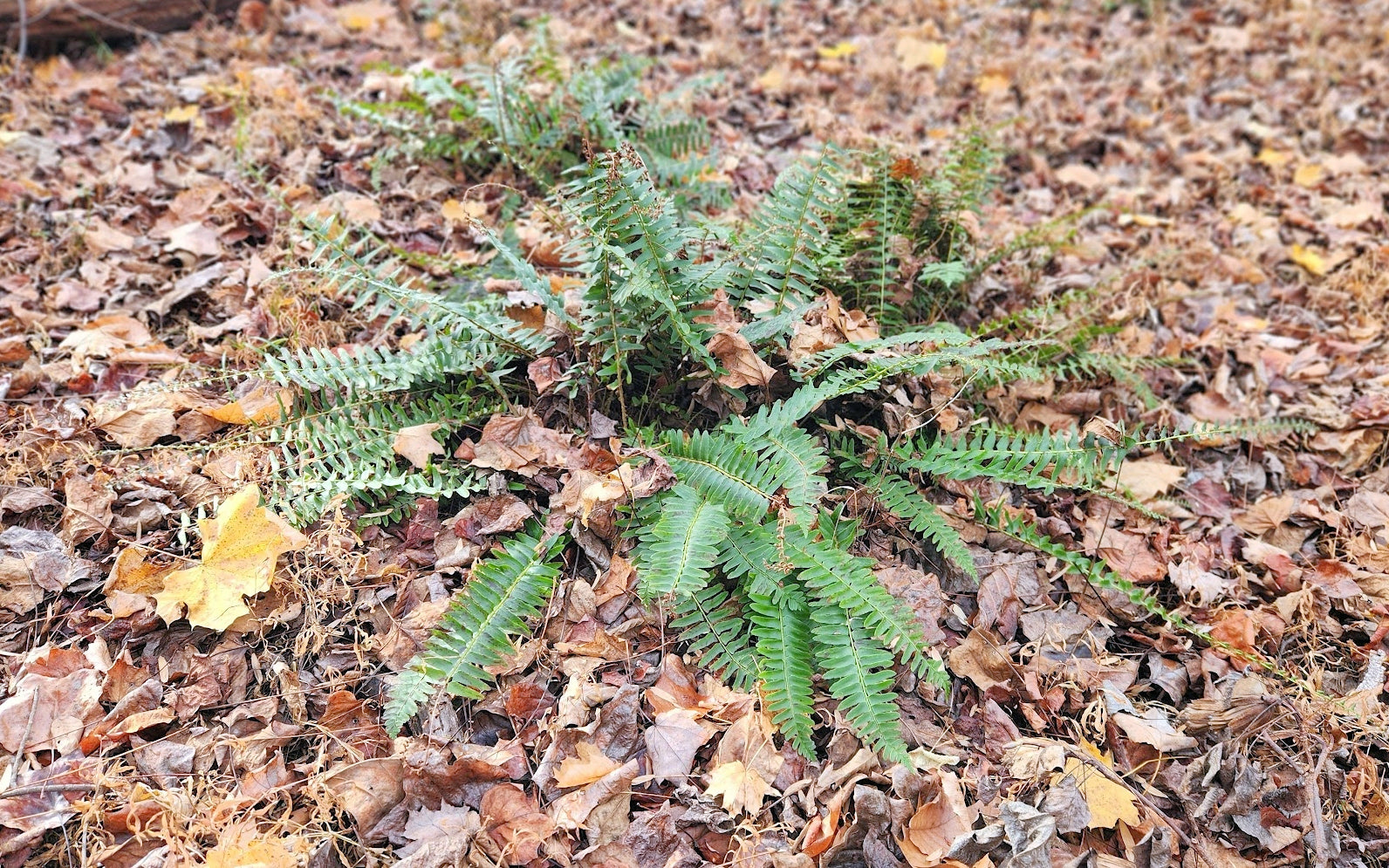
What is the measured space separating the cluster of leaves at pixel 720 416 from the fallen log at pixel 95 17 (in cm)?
304

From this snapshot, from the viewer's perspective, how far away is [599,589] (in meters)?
2.56

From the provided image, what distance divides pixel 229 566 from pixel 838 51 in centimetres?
466

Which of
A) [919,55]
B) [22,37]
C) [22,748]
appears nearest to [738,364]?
[22,748]

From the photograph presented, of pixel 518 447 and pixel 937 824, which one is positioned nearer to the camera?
pixel 937 824

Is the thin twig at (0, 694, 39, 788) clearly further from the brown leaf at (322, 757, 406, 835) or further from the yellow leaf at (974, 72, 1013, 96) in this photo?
the yellow leaf at (974, 72, 1013, 96)

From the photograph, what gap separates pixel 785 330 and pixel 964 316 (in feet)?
3.49

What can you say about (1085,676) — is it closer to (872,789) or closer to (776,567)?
(872,789)

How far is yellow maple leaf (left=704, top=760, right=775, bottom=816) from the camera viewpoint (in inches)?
84.8

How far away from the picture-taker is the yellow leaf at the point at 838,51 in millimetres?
5496

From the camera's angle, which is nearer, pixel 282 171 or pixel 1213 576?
pixel 1213 576

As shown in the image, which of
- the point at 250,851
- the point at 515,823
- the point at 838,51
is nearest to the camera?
the point at 250,851

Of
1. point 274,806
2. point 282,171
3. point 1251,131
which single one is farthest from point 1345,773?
point 282,171

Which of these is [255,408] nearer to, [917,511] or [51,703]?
[51,703]

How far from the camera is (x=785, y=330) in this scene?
2850 mm
